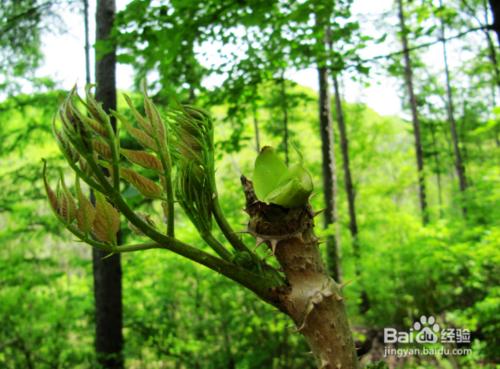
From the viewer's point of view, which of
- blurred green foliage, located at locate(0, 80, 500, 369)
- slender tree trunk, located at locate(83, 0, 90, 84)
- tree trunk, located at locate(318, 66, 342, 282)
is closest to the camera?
blurred green foliage, located at locate(0, 80, 500, 369)

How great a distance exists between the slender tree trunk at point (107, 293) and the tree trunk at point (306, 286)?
445 centimetres

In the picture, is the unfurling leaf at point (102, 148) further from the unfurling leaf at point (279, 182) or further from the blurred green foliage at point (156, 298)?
the blurred green foliage at point (156, 298)

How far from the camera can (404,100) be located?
874 inches

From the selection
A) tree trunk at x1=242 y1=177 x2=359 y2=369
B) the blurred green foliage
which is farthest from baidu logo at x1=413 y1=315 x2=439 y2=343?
the blurred green foliage

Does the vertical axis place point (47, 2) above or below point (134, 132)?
above

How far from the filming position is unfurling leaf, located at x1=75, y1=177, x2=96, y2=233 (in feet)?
2.20

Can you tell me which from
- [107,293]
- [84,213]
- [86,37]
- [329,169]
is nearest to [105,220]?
[84,213]

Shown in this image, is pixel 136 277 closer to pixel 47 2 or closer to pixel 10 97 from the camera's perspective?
pixel 10 97

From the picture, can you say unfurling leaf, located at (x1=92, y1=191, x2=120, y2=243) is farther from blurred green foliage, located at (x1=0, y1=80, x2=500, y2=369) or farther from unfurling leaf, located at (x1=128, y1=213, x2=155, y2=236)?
blurred green foliage, located at (x1=0, y1=80, x2=500, y2=369)

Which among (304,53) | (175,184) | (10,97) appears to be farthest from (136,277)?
(175,184)

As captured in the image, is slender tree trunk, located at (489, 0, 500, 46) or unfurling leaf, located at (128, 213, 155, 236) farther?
slender tree trunk, located at (489, 0, 500, 46)

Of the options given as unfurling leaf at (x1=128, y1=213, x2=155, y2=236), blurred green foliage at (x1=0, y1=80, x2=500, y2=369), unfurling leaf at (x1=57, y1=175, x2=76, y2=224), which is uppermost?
unfurling leaf at (x1=57, y1=175, x2=76, y2=224)

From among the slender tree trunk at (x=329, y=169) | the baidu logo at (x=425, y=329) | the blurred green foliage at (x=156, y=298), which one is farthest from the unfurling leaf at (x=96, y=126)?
the slender tree trunk at (x=329, y=169)

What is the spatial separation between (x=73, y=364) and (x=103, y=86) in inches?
164
